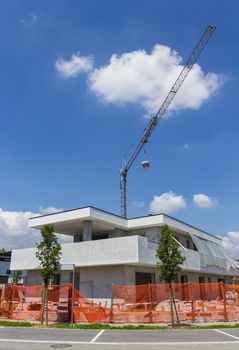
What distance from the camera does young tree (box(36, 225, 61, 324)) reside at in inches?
734

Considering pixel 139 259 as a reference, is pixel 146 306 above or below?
below

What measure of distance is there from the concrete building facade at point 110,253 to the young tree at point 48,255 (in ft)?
18.4

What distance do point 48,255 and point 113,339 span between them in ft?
24.3

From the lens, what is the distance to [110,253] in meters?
24.3

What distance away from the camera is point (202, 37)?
48.3 metres

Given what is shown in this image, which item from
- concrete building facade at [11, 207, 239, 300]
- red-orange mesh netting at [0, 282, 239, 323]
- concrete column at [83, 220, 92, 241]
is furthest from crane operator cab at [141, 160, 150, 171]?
red-orange mesh netting at [0, 282, 239, 323]

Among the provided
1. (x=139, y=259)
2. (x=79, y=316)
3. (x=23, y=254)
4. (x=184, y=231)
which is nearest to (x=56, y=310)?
(x=79, y=316)

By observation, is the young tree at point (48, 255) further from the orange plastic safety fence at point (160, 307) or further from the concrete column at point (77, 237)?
the concrete column at point (77, 237)

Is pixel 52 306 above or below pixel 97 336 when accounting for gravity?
above

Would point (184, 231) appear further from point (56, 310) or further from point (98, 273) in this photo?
point (56, 310)

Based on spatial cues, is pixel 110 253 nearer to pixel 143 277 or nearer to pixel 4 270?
pixel 143 277

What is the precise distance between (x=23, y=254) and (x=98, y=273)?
7.61 meters

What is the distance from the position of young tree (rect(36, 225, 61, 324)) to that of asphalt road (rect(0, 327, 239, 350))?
353 cm

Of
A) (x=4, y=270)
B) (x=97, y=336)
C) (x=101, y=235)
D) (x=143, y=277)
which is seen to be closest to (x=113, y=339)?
(x=97, y=336)
